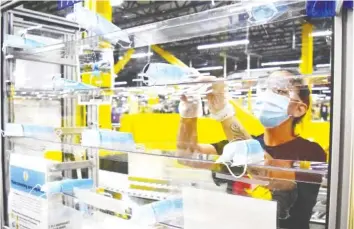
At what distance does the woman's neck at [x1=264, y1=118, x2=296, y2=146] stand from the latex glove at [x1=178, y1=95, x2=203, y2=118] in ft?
1.37

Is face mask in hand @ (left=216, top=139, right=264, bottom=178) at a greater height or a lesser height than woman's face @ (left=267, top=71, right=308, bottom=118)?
lesser

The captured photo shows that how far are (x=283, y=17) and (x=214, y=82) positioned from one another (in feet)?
1.03

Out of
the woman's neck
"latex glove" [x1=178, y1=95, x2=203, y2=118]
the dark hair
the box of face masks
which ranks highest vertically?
the dark hair

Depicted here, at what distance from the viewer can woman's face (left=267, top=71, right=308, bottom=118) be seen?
0.97 metres

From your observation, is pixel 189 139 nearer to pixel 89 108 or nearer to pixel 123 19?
pixel 89 108

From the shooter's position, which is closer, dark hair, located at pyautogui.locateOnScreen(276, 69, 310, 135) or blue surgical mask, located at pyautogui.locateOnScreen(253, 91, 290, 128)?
dark hair, located at pyautogui.locateOnScreen(276, 69, 310, 135)

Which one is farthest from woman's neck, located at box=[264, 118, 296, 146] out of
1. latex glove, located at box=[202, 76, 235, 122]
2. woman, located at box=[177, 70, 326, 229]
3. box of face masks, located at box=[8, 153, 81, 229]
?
box of face masks, located at box=[8, 153, 81, 229]

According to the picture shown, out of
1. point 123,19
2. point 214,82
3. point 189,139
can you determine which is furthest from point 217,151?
point 123,19

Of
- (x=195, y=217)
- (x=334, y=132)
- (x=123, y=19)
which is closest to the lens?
(x=334, y=132)

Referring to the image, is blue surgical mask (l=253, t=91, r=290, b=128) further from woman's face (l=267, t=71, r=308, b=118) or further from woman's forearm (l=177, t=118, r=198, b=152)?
woman's forearm (l=177, t=118, r=198, b=152)

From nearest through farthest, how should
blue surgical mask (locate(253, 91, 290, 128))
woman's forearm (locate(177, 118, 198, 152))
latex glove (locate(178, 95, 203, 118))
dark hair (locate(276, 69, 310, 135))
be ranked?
1. dark hair (locate(276, 69, 310, 135))
2. blue surgical mask (locate(253, 91, 290, 128))
3. latex glove (locate(178, 95, 203, 118))
4. woman's forearm (locate(177, 118, 198, 152))

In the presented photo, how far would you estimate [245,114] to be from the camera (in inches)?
80.2

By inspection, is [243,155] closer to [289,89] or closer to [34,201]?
[289,89]

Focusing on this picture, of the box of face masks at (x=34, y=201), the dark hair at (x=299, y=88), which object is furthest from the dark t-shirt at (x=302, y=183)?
the box of face masks at (x=34, y=201)
